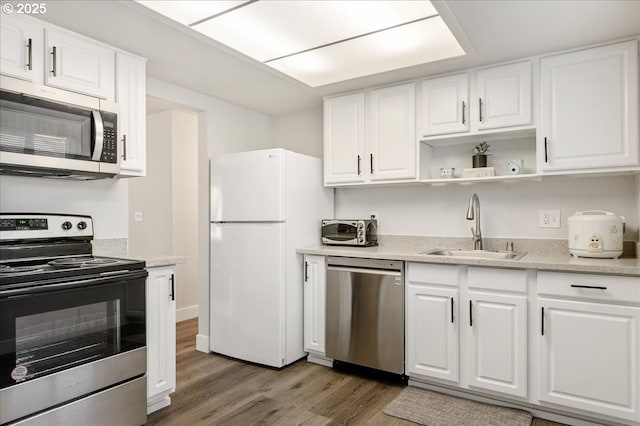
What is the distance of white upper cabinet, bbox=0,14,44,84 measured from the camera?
2.00m

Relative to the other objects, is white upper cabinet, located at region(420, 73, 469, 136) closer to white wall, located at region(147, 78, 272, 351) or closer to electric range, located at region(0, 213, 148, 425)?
white wall, located at region(147, 78, 272, 351)

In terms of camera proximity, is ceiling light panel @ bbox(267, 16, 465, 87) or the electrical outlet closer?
ceiling light panel @ bbox(267, 16, 465, 87)

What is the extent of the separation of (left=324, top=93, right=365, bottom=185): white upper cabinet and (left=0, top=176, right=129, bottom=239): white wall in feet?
5.40

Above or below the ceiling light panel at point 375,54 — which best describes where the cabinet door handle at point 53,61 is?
below

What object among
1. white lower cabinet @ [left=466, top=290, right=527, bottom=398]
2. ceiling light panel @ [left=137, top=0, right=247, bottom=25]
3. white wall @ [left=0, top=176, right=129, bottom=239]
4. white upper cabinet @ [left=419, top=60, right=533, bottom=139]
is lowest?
white lower cabinet @ [left=466, top=290, right=527, bottom=398]

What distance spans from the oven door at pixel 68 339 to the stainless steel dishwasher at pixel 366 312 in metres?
1.37

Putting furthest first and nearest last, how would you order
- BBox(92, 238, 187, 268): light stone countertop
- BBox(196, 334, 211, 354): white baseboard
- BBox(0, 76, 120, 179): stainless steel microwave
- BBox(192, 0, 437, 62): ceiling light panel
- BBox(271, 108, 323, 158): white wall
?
1. BBox(271, 108, 323, 158): white wall
2. BBox(196, 334, 211, 354): white baseboard
3. BBox(92, 238, 187, 268): light stone countertop
4. BBox(192, 0, 437, 62): ceiling light panel
5. BBox(0, 76, 120, 179): stainless steel microwave

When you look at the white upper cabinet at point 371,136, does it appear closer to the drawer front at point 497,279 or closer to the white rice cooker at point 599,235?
the drawer front at point 497,279

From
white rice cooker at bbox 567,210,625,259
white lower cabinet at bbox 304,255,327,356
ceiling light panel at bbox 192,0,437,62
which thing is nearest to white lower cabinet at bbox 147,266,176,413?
white lower cabinet at bbox 304,255,327,356

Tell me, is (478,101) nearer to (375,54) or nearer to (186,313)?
(375,54)

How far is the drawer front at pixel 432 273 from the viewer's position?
257cm

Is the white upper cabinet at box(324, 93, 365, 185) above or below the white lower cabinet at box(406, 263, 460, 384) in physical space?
above

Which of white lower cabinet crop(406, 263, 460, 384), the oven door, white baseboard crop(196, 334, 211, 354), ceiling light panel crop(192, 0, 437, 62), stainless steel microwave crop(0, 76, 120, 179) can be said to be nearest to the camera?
the oven door

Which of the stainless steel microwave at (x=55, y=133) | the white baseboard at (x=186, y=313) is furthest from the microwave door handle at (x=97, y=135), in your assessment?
the white baseboard at (x=186, y=313)
